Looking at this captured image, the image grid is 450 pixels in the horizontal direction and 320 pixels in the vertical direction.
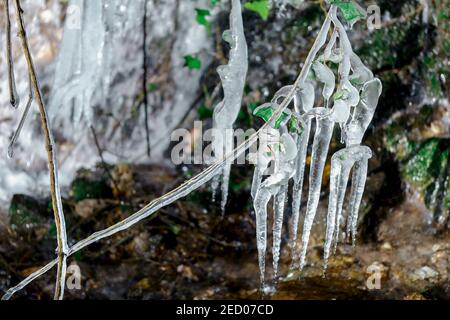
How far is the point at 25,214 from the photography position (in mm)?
4129

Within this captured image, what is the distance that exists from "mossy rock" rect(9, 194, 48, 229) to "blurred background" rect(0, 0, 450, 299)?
0.01 meters

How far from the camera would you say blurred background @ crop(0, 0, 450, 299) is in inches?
130

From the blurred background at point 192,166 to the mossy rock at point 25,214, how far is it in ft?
0.03

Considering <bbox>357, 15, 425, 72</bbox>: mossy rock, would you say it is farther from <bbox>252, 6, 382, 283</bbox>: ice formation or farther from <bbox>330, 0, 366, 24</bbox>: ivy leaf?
<bbox>330, 0, 366, 24</bbox>: ivy leaf

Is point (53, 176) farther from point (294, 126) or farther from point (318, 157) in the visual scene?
point (318, 157)

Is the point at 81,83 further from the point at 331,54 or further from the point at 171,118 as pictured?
the point at 171,118

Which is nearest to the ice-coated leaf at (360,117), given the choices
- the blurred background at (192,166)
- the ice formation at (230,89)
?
the ice formation at (230,89)

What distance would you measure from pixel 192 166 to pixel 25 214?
1401 millimetres

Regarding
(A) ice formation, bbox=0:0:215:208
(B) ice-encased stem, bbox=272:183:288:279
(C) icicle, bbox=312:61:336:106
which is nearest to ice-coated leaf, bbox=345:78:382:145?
(C) icicle, bbox=312:61:336:106

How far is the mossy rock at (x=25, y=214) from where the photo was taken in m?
4.12

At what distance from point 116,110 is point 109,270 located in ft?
5.97

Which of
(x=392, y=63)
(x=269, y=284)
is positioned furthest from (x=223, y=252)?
(x=392, y=63)

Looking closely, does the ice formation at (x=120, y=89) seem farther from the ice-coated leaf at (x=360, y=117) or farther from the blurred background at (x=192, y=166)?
the ice-coated leaf at (x=360, y=117)

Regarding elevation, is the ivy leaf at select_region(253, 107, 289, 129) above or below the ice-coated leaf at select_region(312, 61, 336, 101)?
below
